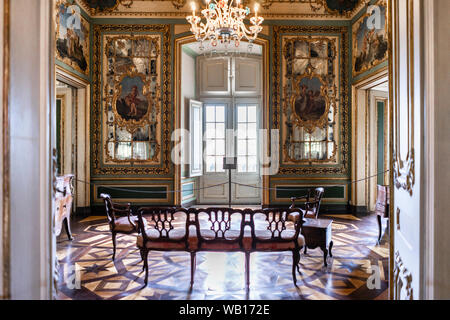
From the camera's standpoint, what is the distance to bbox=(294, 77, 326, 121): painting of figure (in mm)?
7582

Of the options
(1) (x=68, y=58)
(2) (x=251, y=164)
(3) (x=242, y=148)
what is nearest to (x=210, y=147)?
(3) (x=242, y=148)

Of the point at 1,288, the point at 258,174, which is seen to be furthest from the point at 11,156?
the point at 258,174

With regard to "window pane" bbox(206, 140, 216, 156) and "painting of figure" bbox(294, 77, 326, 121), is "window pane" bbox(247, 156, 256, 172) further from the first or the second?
"painting of figure" bbox(294, 77, 326, 121)

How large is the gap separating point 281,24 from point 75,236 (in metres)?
6.39

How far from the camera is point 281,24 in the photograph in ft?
24.8

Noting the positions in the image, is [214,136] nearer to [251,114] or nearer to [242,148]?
[242,148]

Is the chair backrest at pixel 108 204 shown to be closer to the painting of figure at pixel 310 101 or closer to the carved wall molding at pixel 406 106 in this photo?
the carved wall molding at pixel 406 106

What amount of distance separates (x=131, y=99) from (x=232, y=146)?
304 centimetres

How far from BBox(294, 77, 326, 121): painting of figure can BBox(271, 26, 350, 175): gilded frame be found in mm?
434

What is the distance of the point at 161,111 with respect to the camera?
7.60 m

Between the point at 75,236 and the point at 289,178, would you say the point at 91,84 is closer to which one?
the point at 75,236

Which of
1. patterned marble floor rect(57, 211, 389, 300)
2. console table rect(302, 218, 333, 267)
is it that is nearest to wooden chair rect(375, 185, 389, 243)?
patterned marble floor rect(57, 211, 389, 300)

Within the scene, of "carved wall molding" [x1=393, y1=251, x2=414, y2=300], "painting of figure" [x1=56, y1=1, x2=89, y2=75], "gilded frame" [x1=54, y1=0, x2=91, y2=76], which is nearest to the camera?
"carved wall molding" [x1=393, y1=251, x2=414, y2=300]

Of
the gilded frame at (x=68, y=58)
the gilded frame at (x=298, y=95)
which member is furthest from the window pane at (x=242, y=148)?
the gilded frame at (x=68, y=58)
